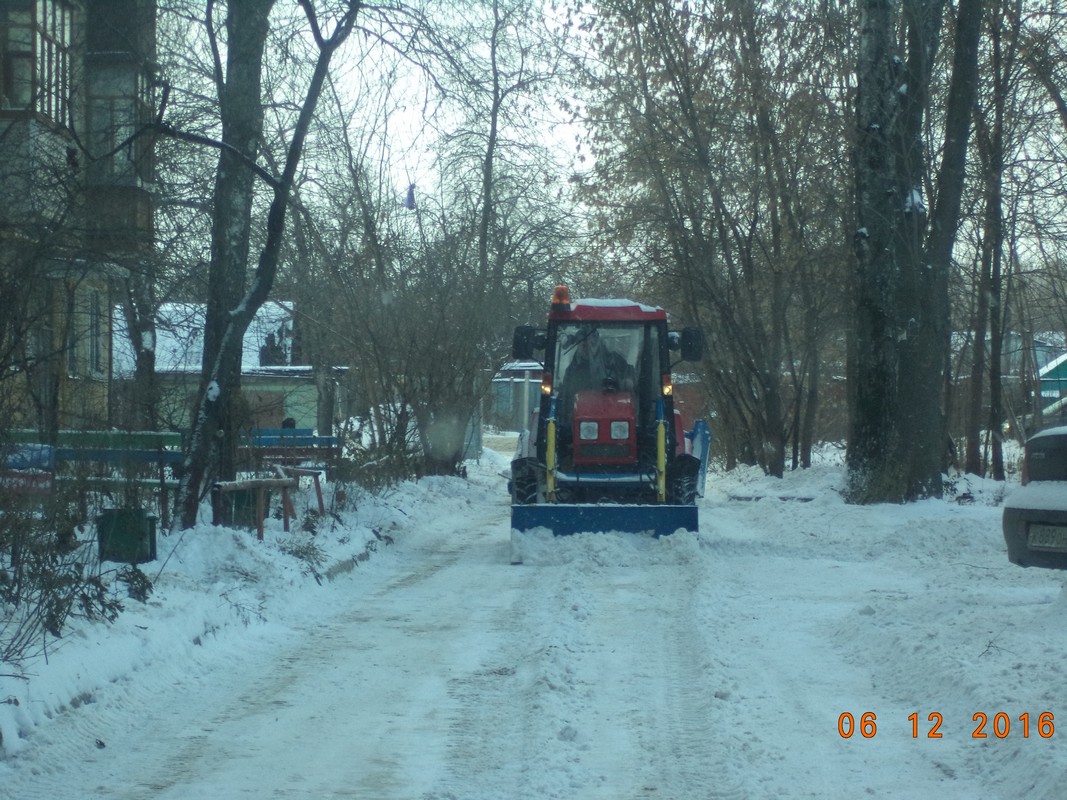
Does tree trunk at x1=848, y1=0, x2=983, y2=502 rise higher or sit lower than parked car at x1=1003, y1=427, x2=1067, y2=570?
higher

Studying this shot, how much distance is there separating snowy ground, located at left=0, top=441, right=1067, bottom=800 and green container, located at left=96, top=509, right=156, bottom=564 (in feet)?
0.87

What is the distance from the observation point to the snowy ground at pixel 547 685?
491 cm

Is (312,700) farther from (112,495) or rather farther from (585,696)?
(112,495)

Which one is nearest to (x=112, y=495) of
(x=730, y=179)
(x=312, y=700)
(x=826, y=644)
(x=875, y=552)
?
(x=312, y=700)

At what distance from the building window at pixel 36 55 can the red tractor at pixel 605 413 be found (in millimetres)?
5421

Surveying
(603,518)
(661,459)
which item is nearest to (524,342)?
(661,459)

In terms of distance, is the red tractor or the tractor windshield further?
the tractor windshield

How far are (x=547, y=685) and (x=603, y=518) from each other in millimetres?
5978

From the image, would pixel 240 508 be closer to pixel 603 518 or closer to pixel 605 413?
pixel 603 518

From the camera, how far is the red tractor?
43.4 ft
